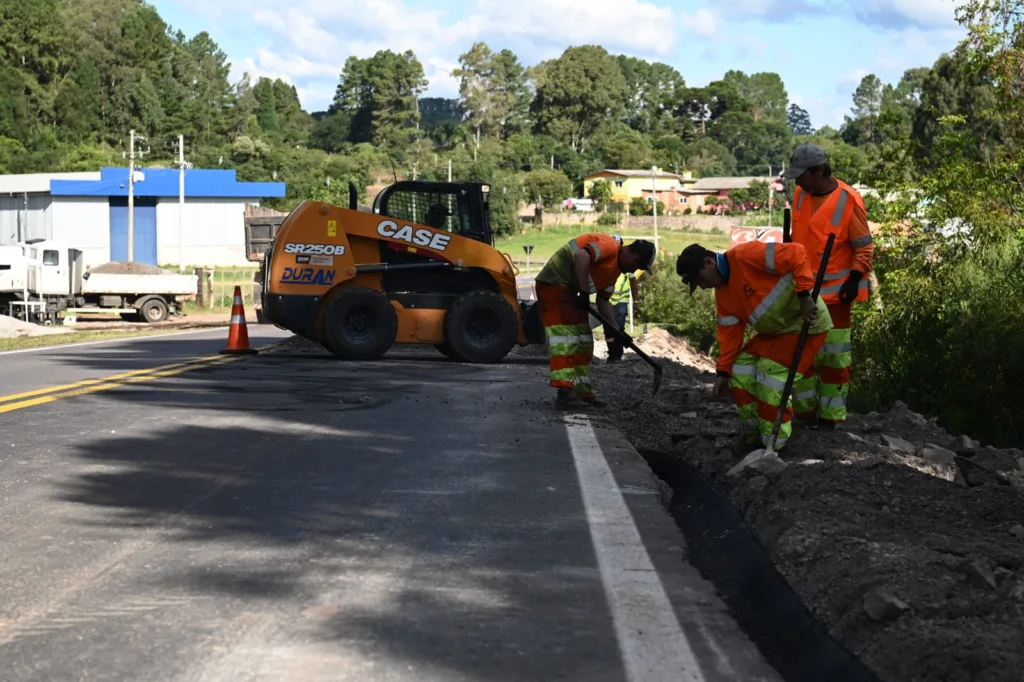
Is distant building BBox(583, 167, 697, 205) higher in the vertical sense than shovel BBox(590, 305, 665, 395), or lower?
higher

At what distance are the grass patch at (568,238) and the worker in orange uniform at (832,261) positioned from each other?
69530 mm

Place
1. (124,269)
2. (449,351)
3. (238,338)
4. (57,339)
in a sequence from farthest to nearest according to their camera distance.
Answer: (124,269), (57,339), (238,338), (449,351)

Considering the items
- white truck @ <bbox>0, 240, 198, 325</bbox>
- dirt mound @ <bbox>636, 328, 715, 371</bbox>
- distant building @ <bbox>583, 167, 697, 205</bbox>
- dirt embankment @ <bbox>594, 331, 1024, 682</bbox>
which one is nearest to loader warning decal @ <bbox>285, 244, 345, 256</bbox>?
dirt embankment @ <bbox>594, 331, 1024, 682</bbox>

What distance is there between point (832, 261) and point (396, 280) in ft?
31.2

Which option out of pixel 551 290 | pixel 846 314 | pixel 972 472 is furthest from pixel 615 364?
pixel 972 472

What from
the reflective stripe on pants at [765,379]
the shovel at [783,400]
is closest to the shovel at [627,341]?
the reflective stripe on pants at [765,379]

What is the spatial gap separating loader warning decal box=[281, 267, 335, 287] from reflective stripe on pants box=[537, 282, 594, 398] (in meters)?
6.70

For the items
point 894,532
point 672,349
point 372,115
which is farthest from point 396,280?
point 372,115

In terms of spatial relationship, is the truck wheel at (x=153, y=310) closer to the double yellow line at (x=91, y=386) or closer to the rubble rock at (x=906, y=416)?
the double yellow line at (x=91, y=386)

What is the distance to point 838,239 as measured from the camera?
9.28 metres

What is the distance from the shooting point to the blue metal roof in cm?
7294

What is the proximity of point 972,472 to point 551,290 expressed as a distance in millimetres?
4619

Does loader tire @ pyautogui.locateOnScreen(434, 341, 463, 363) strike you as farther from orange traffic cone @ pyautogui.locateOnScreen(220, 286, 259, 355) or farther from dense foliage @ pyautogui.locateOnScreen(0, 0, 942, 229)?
dense foliage @ pyautogui.locateOnScreen(0, 0, 942, 229)

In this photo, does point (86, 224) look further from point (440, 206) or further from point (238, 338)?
point (440, 206)
